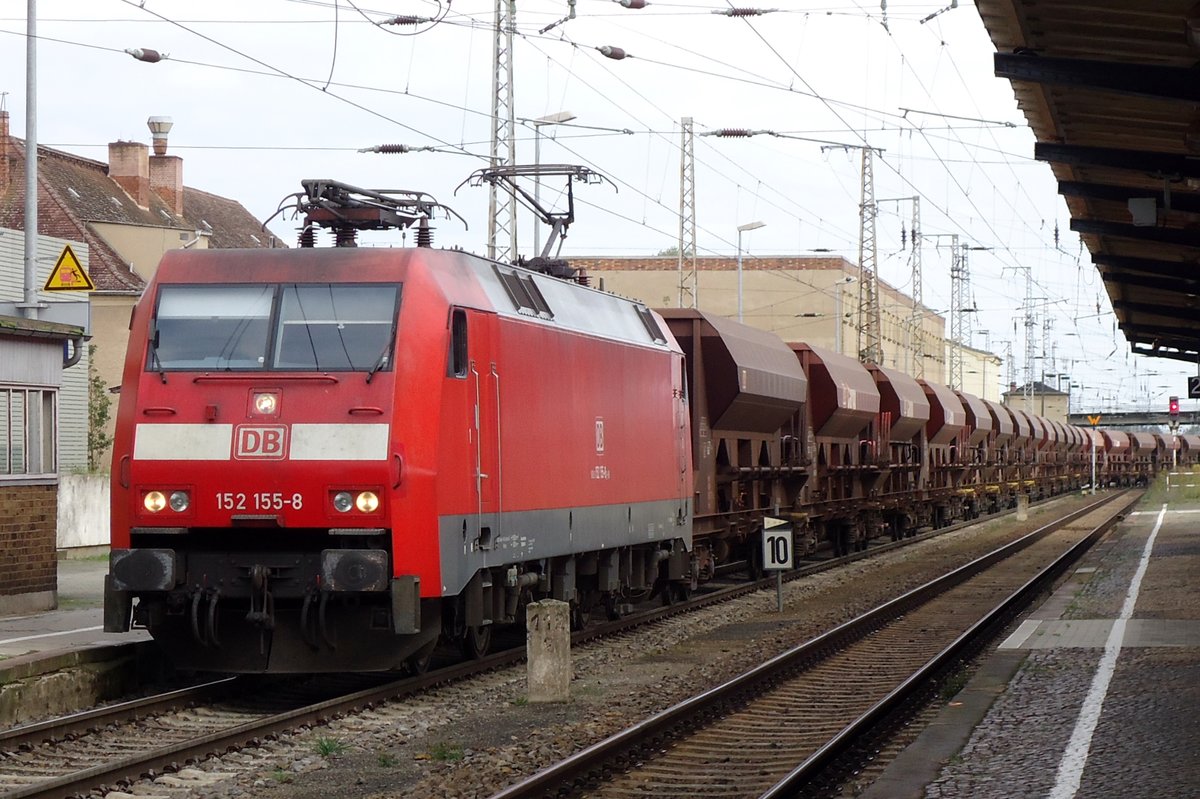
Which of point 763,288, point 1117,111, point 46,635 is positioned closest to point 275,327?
point 46,635

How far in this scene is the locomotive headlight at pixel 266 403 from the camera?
12117 mm

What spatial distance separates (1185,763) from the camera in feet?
31.4

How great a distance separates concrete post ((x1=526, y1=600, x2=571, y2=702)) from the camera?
500 inches

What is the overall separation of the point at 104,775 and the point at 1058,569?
21475mm

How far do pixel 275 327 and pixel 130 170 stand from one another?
39.8m

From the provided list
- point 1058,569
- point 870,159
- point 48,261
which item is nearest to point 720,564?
point 1058,569

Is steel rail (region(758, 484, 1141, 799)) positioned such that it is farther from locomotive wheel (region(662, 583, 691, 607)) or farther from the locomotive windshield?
the locomotive windshield

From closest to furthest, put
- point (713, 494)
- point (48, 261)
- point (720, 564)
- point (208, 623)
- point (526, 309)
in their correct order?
point (208, 623)
point (526, 309)
point (713, 494)
point (720, 564)
point (48, 261)

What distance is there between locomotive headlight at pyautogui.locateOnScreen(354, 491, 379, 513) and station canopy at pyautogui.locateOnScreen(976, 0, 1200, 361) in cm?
553

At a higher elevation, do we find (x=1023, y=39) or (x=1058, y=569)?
(x=1023, y=39)

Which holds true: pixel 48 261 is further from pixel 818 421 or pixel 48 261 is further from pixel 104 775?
pixel 104 775

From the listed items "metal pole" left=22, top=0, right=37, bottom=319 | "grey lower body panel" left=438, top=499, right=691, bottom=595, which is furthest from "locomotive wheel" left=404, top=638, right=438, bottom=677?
"metal pole" left=22, top=0, right=37, bottom=319

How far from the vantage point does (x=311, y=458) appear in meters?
11.9

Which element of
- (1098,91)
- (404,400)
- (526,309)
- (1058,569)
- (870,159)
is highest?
(870,159)
